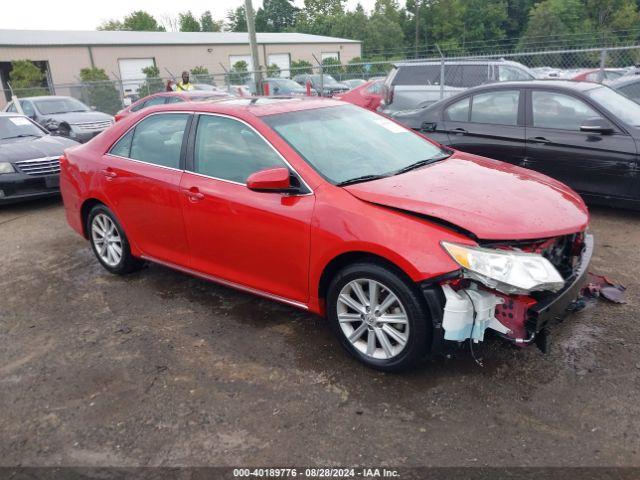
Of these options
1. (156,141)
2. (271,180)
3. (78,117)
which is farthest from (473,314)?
(78,117)

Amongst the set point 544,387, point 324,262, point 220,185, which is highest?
point 220,185

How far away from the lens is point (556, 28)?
188 ft

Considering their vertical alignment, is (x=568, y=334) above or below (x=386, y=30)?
below

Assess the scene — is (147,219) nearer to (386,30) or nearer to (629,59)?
(629,59)

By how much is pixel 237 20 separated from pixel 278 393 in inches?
3532

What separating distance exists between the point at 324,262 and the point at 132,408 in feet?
4.65

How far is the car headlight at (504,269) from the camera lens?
282 centimetres

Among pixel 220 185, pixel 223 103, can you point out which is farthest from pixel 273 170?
pixel 223 103

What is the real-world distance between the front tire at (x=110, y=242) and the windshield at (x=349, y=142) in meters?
1.98

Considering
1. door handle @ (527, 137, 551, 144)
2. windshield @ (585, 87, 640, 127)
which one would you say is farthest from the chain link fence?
door handle @ (527, 137, 551, 144)

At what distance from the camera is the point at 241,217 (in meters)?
3.72

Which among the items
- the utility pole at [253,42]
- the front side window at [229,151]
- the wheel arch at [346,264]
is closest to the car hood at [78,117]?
the utility pole at [253,42]

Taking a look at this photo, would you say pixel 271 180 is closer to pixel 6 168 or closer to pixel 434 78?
pixel 6 168

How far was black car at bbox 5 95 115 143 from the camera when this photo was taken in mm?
12805
